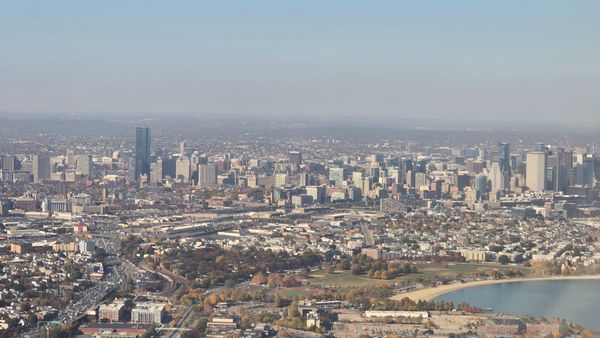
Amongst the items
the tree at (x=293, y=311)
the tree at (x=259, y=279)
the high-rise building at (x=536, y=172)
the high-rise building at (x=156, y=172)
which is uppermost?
the high-rise building at (x=536, y=172)

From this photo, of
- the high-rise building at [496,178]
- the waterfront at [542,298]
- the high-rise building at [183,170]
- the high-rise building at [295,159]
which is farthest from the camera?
the high-rise building at [295,159]

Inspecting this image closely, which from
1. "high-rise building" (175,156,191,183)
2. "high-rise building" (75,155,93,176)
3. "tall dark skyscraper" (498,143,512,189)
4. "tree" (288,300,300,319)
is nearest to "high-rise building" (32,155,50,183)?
"high-rise building" (75,155,93,176)

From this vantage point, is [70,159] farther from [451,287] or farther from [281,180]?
[451,287]

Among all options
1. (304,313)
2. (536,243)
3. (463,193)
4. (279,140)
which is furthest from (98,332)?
(279,140)

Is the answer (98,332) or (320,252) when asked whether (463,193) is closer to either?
(320,252)

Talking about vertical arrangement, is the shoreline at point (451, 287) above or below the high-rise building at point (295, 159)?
below

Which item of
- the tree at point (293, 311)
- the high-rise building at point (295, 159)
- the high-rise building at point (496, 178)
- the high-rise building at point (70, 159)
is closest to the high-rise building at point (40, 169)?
the high-rise building at point (70, 159)

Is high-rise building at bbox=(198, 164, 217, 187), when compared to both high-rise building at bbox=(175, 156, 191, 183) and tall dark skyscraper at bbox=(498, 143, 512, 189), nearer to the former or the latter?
high-rise building at bbox=(175, 156, 191, 183)

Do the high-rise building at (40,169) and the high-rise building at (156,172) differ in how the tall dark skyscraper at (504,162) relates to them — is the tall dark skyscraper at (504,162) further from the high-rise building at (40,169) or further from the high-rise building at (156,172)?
the high-rise building at (40,169)
